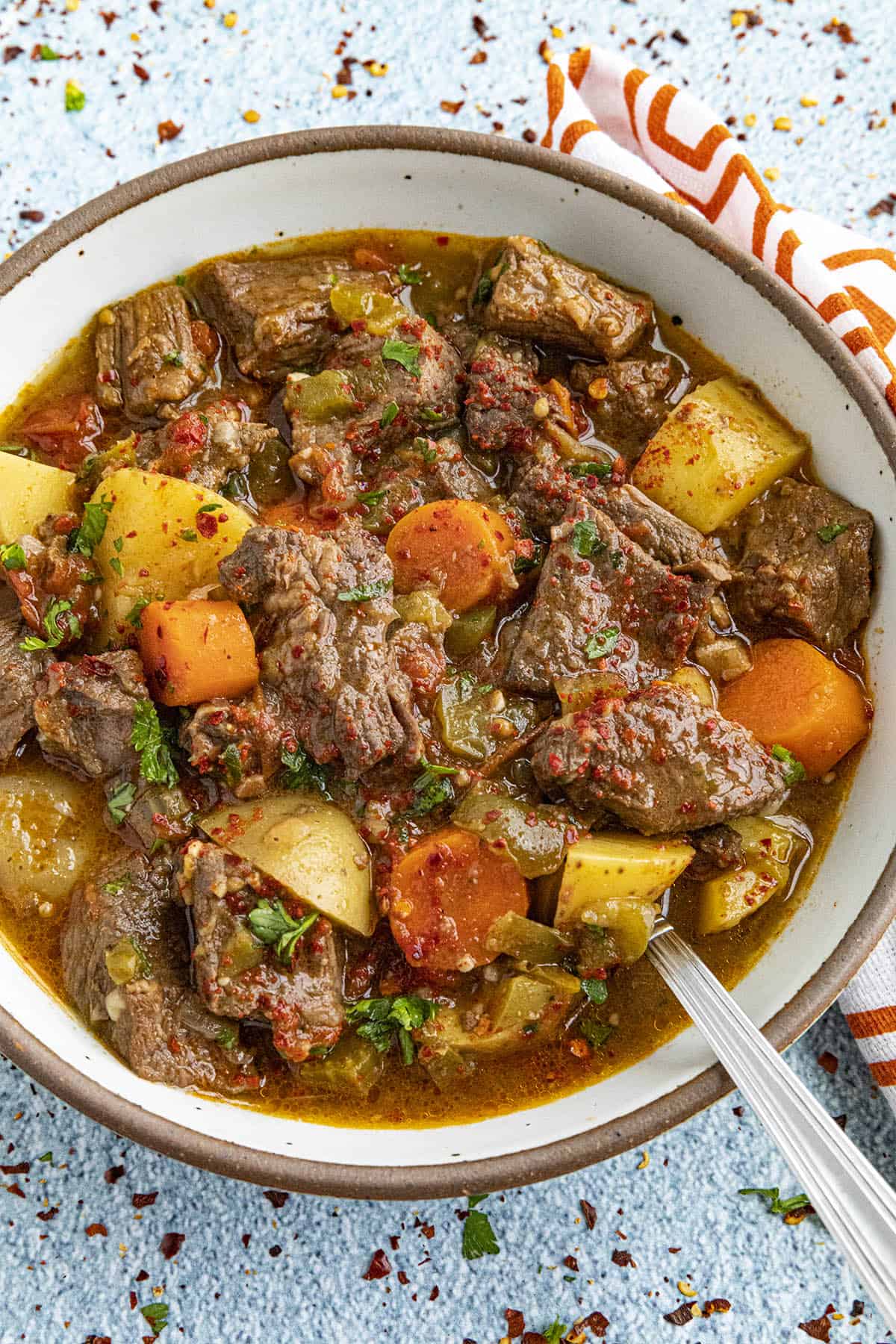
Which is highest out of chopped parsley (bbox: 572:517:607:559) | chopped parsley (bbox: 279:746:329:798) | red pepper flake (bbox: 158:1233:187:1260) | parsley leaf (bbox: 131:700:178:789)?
chopped parsley (bbox: 572:517:607:559)

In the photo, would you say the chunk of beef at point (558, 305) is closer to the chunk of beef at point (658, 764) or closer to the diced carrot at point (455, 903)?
the chunk of beef at point (658, 764)

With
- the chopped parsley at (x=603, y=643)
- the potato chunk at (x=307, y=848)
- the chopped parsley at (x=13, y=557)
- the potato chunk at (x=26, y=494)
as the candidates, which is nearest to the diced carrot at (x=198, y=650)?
the potato chunk at (x=307, y=848)

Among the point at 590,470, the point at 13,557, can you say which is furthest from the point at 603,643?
the point at 13,557

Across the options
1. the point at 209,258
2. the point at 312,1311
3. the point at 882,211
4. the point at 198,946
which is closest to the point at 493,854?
the point at 198,946

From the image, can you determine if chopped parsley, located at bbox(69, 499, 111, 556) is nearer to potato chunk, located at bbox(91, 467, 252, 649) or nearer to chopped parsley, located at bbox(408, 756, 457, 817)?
potato chunk, located at bbox(91, 467, 252, 649)

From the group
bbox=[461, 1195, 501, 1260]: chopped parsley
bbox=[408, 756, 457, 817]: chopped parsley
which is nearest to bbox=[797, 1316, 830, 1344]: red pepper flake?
bbox=[461, 1195, 501, 1260]: chopped parsley
